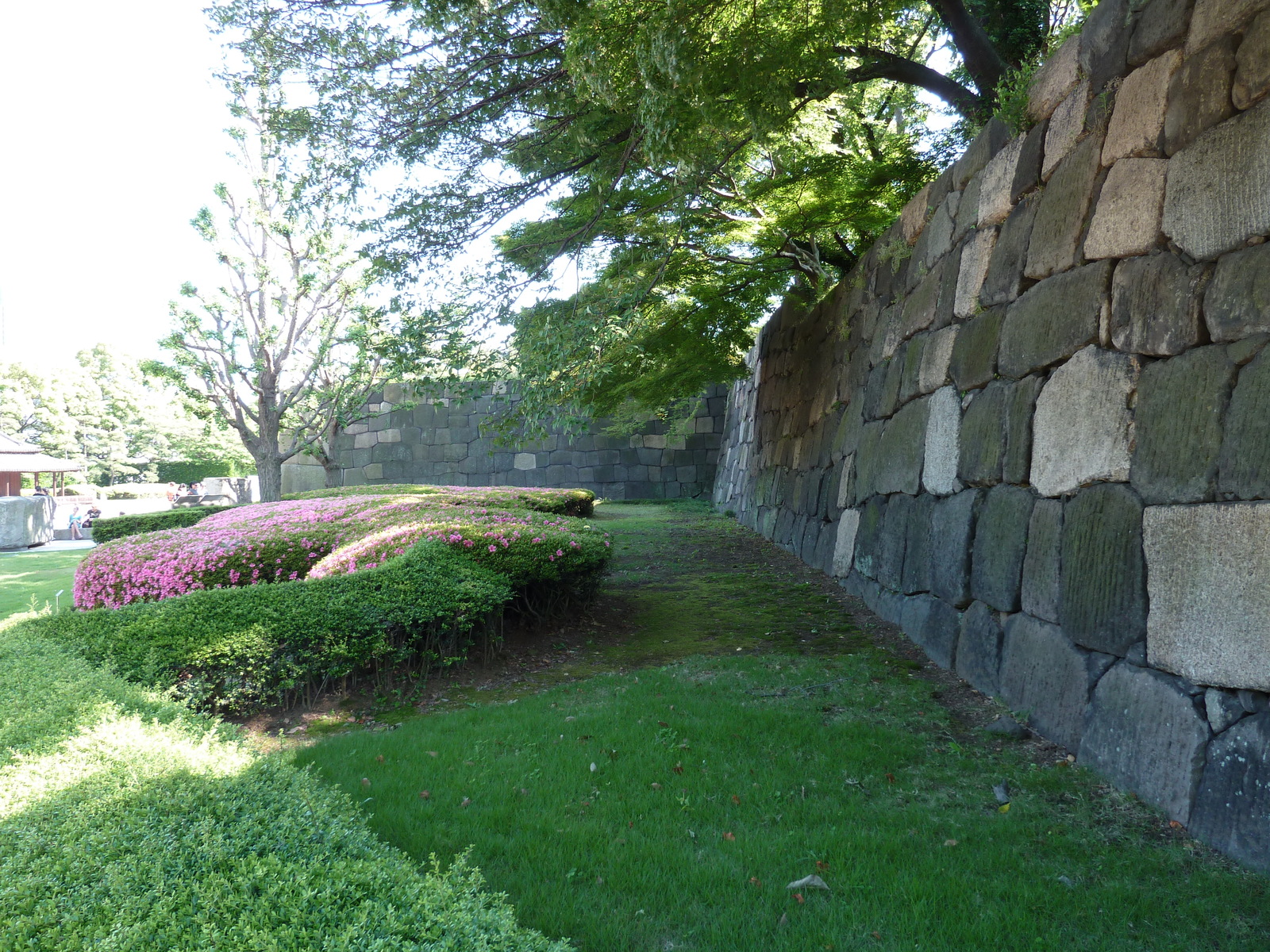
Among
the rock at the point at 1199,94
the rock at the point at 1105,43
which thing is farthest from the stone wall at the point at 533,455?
the rock at the point at 1199,94

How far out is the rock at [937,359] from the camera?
467cm

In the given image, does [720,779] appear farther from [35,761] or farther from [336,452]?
[336,452]

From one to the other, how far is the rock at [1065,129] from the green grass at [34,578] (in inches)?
281

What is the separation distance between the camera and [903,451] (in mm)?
5250

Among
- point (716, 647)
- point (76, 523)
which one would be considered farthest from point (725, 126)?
point (76, 523)

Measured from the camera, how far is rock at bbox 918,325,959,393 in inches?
184

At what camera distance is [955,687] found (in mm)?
4000

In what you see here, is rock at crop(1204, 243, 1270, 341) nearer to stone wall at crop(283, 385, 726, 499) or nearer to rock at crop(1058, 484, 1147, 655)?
rock at crop(1058, 484, 1147, 655)

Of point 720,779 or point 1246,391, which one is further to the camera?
point 720,779

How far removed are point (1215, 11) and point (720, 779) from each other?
10.7 ft

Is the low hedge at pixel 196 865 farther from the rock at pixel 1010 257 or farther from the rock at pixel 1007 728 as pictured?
the rock at pixel 1010 257

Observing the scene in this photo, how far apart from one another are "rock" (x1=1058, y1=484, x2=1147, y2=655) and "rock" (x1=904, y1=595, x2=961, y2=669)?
1.15 metres

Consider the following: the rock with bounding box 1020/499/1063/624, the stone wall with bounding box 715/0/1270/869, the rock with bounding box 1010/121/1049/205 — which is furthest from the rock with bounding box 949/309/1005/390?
the rock with bounding box 1020/499/1063/624

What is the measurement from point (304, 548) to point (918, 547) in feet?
14.6
